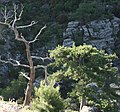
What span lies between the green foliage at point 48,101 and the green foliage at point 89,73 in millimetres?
3956

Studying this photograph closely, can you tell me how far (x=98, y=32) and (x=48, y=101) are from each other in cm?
2193

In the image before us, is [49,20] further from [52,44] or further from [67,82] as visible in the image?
[67,82]

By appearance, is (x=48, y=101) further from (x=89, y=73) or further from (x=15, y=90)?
(x=15, y=90)

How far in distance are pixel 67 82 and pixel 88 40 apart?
10645 millimetres

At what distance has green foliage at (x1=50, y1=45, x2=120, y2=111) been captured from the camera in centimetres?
1752

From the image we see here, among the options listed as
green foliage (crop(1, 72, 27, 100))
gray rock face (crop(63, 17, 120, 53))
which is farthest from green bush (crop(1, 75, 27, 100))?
gray rock face (crop(63, 17, 120, 53))

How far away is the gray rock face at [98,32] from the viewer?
33459mm

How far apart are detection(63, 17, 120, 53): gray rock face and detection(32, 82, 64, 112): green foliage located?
778 inches

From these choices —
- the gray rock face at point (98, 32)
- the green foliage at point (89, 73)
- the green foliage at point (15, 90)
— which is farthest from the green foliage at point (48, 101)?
the gray rock face at point (98, 32)

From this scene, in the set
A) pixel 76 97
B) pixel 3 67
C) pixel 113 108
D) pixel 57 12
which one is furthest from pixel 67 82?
pixel 57 12

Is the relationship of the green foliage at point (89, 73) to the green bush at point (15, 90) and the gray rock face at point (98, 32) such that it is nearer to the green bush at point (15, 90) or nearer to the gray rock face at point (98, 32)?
the green bush at point (15, 90)

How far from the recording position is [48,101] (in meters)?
13.5

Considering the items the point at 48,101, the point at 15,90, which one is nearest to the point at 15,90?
the point at 15,90

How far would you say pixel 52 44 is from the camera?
34000mm
